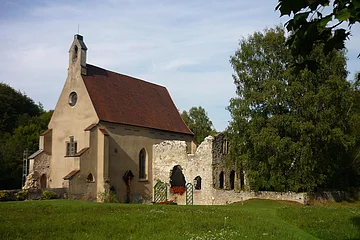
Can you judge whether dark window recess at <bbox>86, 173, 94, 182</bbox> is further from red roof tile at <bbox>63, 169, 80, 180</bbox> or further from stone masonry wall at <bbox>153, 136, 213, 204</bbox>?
stone masonry wall at <bbox>153, 136, 213, 204</bbox>

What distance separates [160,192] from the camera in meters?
37.3

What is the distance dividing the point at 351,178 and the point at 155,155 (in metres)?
20.8

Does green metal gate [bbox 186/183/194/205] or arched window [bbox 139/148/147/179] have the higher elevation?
arched window [bbox 139/148/147/179]

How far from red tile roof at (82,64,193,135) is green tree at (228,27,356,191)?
9.72 m

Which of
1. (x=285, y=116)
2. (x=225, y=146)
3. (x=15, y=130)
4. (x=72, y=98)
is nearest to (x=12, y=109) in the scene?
(x=15, y=130)

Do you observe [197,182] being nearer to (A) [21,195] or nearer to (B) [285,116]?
(B) [285,116]

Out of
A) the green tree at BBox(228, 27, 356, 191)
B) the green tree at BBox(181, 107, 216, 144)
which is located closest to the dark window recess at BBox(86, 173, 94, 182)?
the green tree at BBox(228, 27, 356, 191)

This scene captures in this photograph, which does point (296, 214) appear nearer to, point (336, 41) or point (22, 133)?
point (336, 41)

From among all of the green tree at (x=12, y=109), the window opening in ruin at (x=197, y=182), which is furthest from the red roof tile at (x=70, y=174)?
the green tree at (x=12, y=109)

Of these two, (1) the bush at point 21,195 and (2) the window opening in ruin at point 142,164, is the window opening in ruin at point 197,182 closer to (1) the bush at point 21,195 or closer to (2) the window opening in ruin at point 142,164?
(2) the window opening in ruin at point 142,164

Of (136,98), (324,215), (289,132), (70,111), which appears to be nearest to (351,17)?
(324,215)

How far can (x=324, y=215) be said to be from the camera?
19.0 meters

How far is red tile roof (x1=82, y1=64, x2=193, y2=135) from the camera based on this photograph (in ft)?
116

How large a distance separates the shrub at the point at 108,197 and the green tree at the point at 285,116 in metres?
10.6
